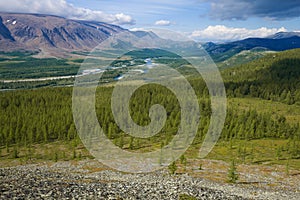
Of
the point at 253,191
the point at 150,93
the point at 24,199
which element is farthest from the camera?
the point at 150,93

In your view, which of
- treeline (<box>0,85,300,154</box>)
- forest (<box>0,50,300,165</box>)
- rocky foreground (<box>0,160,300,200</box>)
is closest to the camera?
rocky foreground (<box>0,160,300,200</box>)

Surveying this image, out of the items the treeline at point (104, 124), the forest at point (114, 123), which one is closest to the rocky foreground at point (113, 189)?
the forest at point (114, 123)

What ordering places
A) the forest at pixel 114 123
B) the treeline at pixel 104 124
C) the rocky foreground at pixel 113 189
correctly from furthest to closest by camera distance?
the treeline at pixel 104 124 < the forest at pixel 114 123 < the rocky foreground at pixel 113 189

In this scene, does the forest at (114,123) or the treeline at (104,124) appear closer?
the forest at (114,123)

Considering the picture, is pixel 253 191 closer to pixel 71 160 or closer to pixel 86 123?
pixel 71 160

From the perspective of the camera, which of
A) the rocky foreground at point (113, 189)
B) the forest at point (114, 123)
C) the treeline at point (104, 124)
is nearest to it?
the rocky foreground at point (113, 189)

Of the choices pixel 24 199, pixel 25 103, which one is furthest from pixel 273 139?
pixel 25 103

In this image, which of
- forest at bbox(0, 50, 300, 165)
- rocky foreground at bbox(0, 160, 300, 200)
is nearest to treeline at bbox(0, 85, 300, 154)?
forest at bbox(0, 50, 300, 165)

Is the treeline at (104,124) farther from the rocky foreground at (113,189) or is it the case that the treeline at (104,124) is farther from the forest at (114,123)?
the rocky foreground at (113,189)

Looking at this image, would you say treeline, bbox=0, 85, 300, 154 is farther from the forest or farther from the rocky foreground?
the rocky foreground

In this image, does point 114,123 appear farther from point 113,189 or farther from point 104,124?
point 113,189

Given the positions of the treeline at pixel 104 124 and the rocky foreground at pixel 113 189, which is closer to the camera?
the rocky foreground at pixel 113 189
